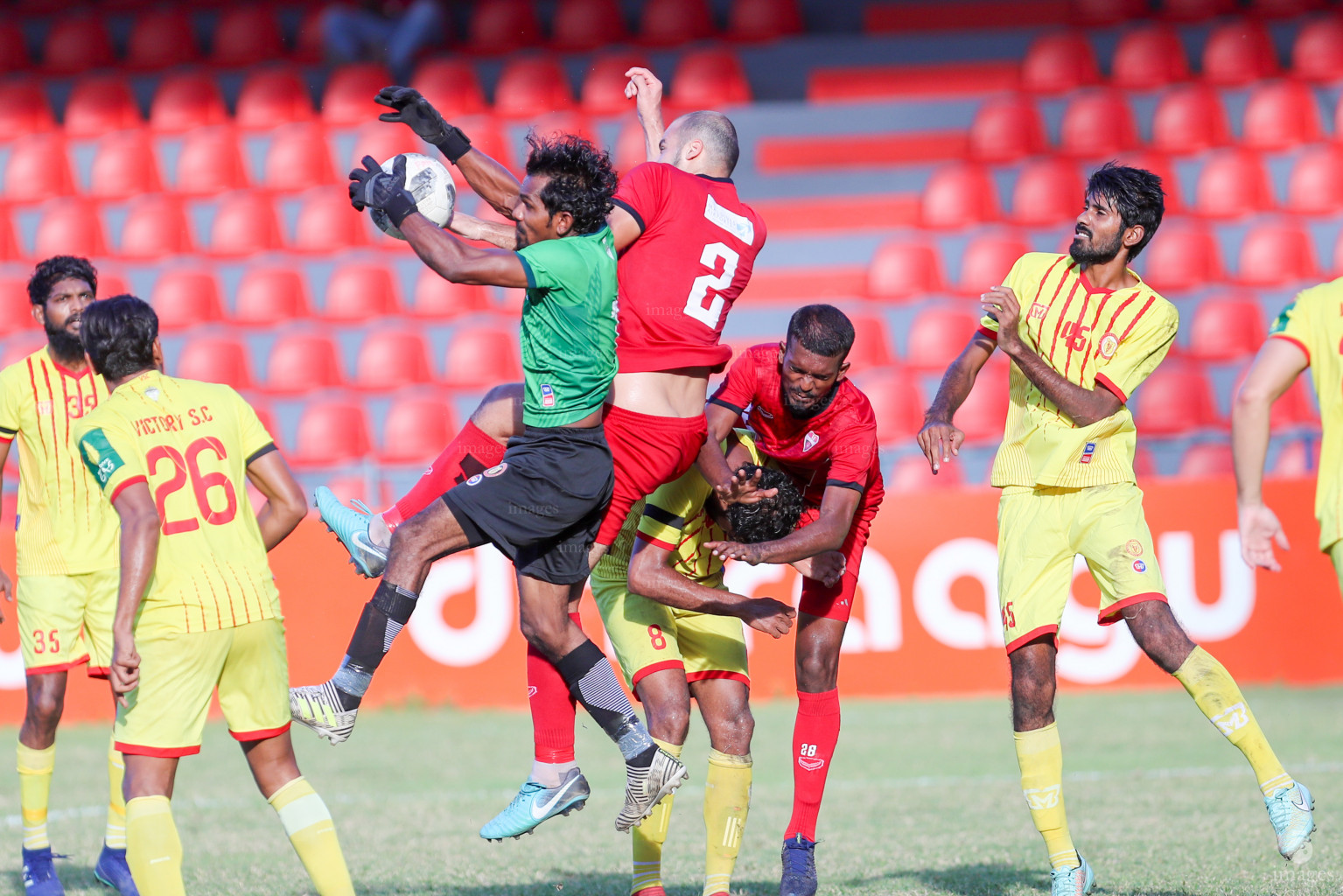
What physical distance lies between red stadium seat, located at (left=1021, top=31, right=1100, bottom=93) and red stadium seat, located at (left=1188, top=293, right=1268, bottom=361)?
129 inches

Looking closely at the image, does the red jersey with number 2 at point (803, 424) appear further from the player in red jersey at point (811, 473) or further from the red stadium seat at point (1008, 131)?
the red stadium seat at point (1008, 131)

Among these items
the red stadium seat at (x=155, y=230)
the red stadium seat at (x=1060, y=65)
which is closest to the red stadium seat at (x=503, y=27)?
the red stadium seat at (x=155, y=230)

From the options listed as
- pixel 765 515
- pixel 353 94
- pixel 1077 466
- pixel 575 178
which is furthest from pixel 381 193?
pixel 353 94

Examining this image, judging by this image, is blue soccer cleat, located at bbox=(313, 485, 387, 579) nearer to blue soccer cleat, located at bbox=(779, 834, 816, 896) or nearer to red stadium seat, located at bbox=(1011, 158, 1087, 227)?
blue soccer cleat, located at bbox=(779, 834, 816, 896)

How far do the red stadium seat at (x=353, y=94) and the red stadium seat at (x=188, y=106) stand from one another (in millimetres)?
1257

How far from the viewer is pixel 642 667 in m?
5.98

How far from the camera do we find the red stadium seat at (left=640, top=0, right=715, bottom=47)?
16.8m

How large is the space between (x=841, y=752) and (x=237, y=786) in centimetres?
398

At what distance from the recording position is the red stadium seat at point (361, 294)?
15.4m

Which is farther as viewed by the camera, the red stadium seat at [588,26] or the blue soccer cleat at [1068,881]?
the red stadium seat at [588,26]

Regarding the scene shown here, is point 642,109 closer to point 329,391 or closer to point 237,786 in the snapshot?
point 237,786

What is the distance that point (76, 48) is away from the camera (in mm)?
17578

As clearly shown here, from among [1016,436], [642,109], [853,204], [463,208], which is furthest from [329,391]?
[1016,436]

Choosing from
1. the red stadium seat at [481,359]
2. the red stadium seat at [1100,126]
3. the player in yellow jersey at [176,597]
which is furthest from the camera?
the red stadium seat at [1100,126]
